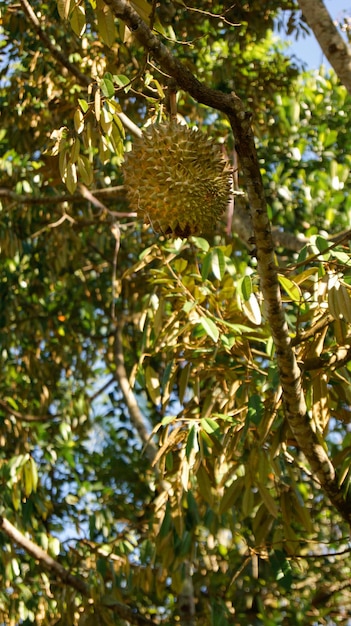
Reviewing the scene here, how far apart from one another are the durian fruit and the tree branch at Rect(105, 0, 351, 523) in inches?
5.5

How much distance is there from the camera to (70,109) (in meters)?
4.56

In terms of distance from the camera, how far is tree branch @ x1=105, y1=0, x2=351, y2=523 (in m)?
1.65

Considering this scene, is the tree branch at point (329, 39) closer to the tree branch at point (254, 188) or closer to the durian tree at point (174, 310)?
the durian tree at point (174, 310)

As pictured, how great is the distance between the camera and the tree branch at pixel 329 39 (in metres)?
2.74

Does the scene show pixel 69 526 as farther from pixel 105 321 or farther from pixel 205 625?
pixel 205 625

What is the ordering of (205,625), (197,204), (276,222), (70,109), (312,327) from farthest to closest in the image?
(276,222) < (70,109) < (205,625) < (312,327) < (197,204)

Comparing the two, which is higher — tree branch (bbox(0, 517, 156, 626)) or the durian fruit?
the durian fruit

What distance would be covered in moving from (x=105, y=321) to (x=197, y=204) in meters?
3.83

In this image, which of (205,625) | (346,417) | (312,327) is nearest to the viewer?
(312,327)

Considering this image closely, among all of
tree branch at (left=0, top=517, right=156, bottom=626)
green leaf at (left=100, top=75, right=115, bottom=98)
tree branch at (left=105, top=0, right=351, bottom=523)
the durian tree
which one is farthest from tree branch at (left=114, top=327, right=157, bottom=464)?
green leaf at (left=100, top=75, right=115, bottom=98)

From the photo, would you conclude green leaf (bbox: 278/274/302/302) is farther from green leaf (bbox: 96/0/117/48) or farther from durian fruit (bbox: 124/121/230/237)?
green leaf (bbox: 96/0/117/48)

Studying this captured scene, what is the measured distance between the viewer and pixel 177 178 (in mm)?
1814

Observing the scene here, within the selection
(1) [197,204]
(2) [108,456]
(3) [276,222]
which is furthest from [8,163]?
(1) [197,204]

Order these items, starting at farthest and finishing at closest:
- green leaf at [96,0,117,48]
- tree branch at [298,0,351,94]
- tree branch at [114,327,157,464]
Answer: tree branch at [114,327,157,464] → tree branch at [298,0,351,94] → green leaf at [96,0,117,48]
